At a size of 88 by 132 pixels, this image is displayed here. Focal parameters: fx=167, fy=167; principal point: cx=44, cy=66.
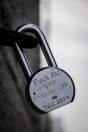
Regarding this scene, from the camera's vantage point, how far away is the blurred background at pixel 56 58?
49 centimetres

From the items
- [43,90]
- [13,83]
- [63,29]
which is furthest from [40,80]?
[63,29]

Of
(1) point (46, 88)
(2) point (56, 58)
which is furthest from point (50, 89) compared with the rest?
(2) point (56, 58)

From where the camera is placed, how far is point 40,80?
0.35m

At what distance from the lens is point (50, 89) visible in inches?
13.7

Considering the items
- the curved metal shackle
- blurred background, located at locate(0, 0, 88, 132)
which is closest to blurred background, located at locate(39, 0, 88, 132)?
blurred background, located at locate(0, 0, 88, 132)

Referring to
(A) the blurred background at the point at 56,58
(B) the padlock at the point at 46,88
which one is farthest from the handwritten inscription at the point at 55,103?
(A) the blurred background at the point at 56,58

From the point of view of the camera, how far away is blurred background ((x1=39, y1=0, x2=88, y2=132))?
60 cm

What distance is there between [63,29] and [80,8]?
10 centimetres

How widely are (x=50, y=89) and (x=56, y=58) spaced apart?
0.92 ft

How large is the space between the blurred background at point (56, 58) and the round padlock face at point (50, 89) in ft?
0.51

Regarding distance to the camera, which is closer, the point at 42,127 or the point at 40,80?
the point at 40,80

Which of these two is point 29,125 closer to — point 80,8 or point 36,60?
point 36,60

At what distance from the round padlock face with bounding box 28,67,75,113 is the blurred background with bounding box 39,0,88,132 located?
0.25 m

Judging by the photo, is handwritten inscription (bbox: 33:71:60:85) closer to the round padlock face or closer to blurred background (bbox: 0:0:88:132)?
the round padlock face
